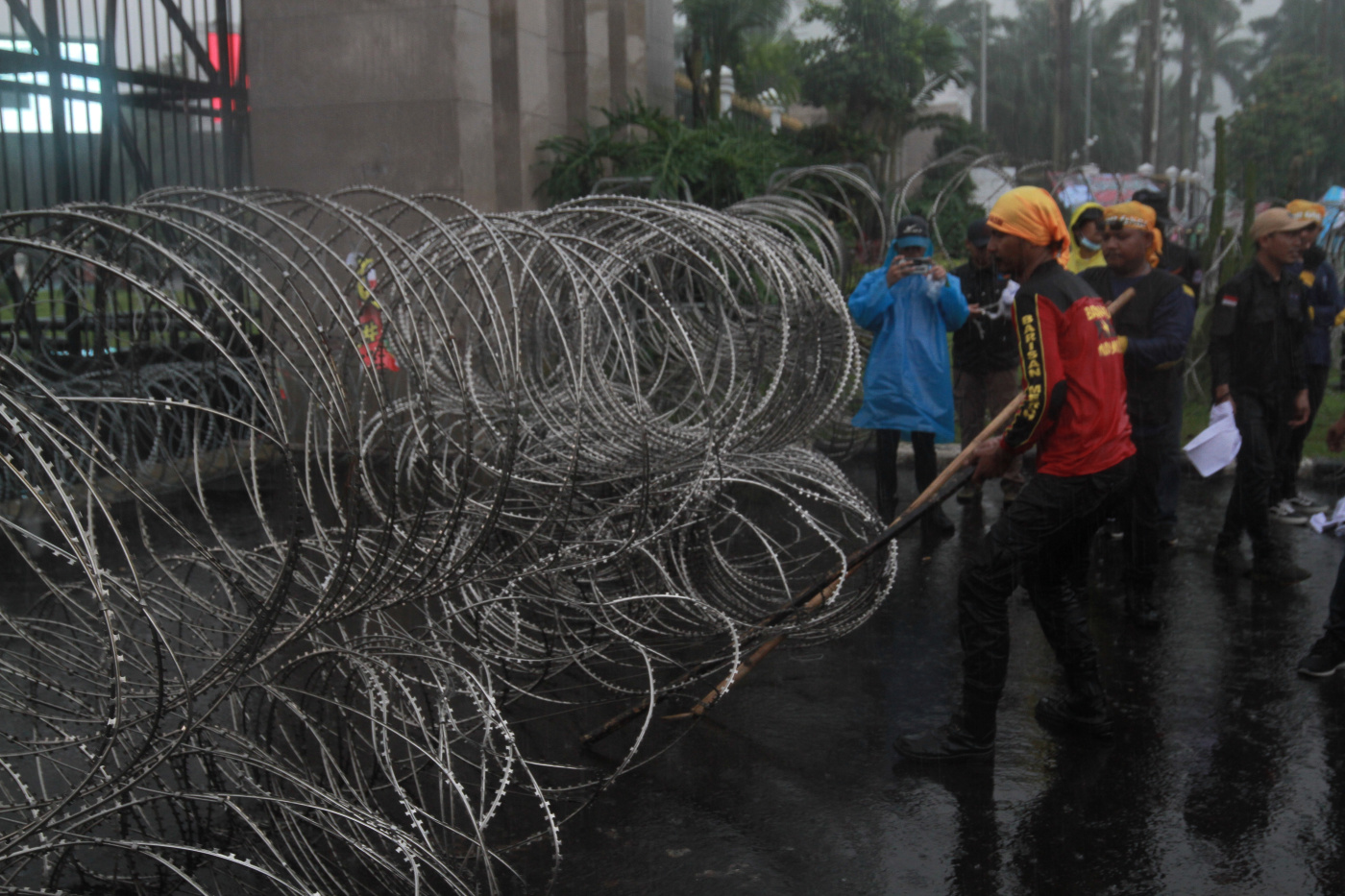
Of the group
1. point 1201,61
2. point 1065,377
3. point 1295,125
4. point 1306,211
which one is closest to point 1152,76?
point 1295,125

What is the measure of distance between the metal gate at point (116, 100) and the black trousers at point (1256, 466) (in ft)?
23.3

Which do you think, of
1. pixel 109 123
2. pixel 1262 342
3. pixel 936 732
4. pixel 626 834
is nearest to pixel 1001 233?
pixel 936 732

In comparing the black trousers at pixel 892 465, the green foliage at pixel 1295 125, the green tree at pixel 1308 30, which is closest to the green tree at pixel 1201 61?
the green tree at pixel 1308 30

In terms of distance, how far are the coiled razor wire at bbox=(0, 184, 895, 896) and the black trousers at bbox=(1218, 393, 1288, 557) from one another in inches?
83.8

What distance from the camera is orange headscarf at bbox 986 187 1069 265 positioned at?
421cm

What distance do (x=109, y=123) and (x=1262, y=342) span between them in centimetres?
838

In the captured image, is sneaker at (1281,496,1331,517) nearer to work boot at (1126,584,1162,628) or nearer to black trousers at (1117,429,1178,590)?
black trousers at (1117,429,1178,590)

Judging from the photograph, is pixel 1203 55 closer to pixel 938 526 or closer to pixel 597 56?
pixel 597 56

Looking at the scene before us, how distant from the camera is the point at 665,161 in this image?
11.5 m

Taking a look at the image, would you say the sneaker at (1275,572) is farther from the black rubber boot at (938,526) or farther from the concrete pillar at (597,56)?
the concrete pillar at (597,56)

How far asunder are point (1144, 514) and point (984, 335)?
1956 millimetres

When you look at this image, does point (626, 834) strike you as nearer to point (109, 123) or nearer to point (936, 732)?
point (936, 732)

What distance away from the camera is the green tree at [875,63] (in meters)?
23.8

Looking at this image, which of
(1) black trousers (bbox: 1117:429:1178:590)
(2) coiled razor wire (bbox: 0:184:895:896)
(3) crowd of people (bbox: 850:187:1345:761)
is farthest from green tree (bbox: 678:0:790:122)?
(1) black trousers (bbox: 1117:429:1178:590)
